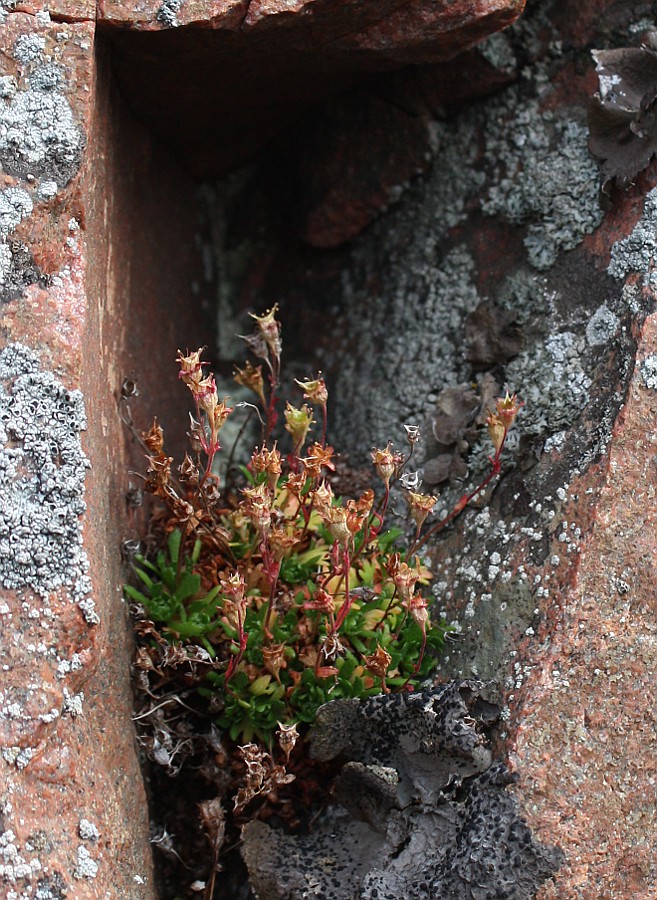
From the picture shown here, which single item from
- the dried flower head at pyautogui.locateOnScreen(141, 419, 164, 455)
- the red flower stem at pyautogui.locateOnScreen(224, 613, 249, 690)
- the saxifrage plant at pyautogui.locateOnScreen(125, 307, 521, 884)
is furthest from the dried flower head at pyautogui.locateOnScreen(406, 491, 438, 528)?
the dried flower head at pyautogui.locateOnScreen(141, 419, 164, 455)

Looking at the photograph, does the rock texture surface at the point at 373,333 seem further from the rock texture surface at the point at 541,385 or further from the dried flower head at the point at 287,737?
the dried flower head at the point at 287,737

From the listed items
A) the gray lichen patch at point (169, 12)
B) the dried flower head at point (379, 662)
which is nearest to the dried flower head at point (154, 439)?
the dried flower head at point (379, 662)

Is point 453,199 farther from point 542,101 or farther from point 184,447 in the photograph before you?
point 184,447

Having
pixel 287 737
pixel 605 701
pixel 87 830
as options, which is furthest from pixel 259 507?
pixel 605 701

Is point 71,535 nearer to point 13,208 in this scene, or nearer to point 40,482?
point 40,482

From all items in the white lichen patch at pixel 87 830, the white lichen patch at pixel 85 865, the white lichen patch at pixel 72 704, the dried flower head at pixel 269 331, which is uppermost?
the dried flower head at pixel 269 331

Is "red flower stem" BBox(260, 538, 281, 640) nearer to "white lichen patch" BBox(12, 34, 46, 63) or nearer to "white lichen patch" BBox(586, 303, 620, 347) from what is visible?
"white lichen patch" BBox(586, 303, 620, 347)

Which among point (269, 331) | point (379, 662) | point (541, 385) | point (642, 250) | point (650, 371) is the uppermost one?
point (642, 250)
